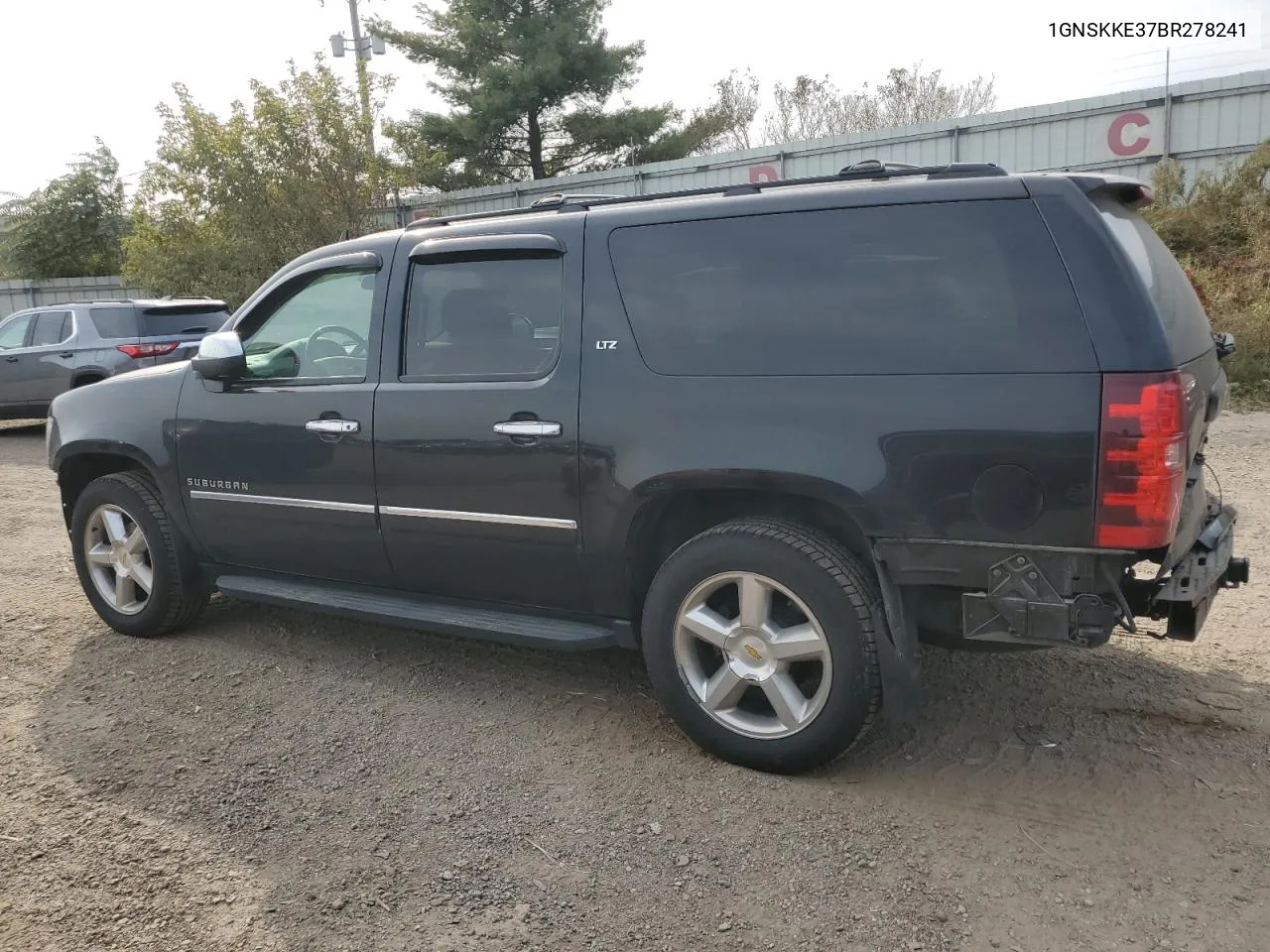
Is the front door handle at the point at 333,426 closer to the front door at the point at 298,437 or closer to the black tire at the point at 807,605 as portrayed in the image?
the front door at the point at 298,437

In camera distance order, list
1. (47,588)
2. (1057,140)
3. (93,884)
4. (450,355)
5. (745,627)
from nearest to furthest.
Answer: (93,884) < (745,627) < (450,355) < (47,588) < (1057,140)

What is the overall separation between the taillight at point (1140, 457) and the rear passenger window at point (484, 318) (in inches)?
72.7

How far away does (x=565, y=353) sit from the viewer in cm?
362

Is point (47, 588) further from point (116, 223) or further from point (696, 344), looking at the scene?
point (116, 223)

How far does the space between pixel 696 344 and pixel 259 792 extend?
2.08 meters

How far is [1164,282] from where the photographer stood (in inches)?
123

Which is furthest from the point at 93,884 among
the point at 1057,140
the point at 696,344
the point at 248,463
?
the point at 1057,140

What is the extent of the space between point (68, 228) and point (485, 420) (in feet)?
107

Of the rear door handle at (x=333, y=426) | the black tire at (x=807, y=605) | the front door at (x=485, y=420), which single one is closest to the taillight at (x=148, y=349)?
the rear door handle at (x=333, y=426)

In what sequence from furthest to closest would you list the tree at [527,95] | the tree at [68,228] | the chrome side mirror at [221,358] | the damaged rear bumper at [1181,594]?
the tree at [68,228] < the tree at [527,95] < the chrome side mirror at [221,358] < the damaged rear bumper at [1181,594]

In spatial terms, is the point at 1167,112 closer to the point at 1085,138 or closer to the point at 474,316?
the point at 1085,138

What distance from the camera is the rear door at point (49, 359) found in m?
12.3

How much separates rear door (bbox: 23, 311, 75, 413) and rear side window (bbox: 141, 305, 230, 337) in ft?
3.21

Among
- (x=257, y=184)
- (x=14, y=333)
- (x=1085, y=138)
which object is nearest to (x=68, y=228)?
(x=257, y=184)
